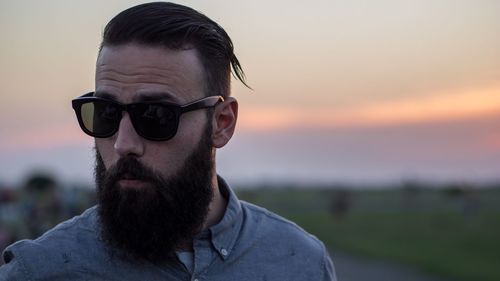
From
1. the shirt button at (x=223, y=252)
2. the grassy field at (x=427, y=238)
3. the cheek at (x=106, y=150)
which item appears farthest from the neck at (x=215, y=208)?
the grassy field at (x=427, y=238)

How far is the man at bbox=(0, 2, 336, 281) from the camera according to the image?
3.13 metres

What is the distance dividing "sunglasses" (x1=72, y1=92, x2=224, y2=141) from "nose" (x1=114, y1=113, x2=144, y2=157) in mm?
17

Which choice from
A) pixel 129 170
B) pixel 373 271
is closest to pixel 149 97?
pixel 129 170

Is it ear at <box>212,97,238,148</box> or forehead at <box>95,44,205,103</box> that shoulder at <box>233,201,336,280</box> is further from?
forehead at <box>95,44,205,103</box>

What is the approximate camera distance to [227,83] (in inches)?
140

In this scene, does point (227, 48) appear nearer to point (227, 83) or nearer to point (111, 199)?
point (227, 83)

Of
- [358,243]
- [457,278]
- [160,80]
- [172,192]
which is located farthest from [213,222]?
[358,243]

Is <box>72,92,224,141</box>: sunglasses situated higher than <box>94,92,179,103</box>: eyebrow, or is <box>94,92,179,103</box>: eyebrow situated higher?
<box>94,92,179,103</box>: eyebrow

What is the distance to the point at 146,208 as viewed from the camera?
3.16 metres

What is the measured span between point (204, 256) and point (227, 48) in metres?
0.88

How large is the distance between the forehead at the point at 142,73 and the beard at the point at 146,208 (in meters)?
0.25

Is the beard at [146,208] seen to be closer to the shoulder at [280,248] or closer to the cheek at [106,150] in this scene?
the cheek at [106,150]

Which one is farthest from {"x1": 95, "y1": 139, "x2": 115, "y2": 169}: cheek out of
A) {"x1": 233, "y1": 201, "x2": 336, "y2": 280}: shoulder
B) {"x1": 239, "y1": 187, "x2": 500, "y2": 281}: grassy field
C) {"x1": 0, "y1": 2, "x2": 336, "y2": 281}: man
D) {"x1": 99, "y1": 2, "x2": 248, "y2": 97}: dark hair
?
{"x1": 239, "y1": 187, "x2": 500, "y2": 281}: grassy field

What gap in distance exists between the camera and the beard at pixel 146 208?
3.14 meters
